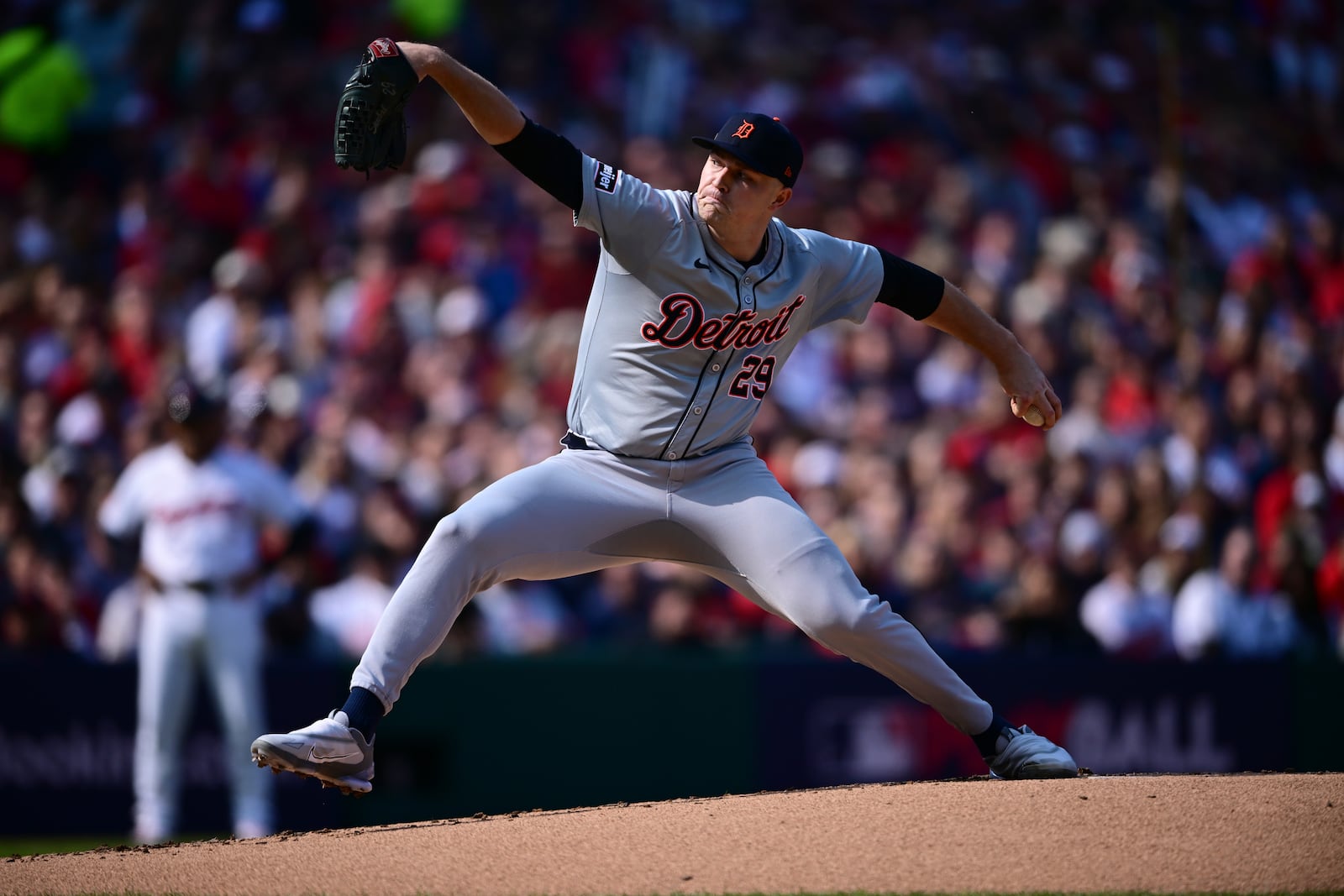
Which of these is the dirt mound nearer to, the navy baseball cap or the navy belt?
the navy belt

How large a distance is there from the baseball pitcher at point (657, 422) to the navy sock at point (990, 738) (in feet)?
0.44

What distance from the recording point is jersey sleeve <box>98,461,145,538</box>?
802cm

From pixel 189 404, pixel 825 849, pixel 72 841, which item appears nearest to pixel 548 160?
pixel 825 849

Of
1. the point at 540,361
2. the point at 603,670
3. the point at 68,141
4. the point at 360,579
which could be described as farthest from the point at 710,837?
the point at 68,141

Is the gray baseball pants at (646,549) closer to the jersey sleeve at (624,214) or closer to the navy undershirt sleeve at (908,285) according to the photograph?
the jersey sleeve at (624,214)

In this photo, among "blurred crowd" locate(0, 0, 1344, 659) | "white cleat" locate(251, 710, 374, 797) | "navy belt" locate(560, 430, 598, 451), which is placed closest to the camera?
"white cleat" locate(251, 710, 374, 797)

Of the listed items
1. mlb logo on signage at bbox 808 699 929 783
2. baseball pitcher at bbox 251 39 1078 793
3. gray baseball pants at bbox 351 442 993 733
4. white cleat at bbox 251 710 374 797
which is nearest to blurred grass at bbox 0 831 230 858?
mlb logo on signage at bbox 808 699 929 783

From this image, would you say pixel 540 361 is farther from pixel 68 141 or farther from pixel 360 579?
pixel 68 141

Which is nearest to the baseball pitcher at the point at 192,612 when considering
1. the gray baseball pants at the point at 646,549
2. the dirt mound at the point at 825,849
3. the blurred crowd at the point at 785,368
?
the blurred crowd at the point at 785,368

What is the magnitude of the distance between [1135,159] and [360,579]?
7522 mm

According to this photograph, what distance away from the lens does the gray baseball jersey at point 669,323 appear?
14.9 ft

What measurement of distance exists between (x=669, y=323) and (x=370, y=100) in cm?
101

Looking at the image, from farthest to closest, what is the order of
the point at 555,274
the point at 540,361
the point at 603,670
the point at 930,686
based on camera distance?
the point at 555,274
the point at 540,361
the point at 603,670
the point at 930,686

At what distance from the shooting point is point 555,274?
35.0ft
